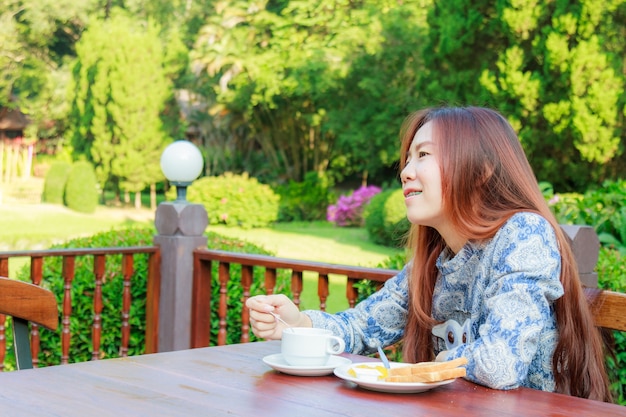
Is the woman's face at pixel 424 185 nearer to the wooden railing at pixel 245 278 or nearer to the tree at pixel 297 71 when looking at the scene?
the wooden railing at pixel 245 278

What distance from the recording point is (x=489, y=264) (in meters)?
1.67

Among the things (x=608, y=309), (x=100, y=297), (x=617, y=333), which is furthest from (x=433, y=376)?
(x=100, y=297)

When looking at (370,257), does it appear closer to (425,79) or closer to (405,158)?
(425,79)

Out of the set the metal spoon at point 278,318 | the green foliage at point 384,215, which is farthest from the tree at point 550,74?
the metal spoon at point 278,318

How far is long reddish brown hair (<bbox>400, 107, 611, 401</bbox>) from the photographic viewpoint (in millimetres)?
1671

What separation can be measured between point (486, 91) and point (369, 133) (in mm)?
4458

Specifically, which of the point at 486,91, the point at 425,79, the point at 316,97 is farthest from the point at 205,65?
the point at 486,91

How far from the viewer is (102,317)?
15.1 ft

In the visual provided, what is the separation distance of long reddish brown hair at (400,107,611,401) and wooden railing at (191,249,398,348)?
51.8 inches

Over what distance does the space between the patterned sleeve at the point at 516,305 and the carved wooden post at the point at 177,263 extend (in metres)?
2.70

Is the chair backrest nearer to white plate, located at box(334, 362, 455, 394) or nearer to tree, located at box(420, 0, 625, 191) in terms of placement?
white plate, located at box(334, 362, 455, 394)

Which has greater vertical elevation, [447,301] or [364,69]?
[364,69]

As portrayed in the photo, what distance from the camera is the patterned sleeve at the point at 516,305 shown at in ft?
4.74

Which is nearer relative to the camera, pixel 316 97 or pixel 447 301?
pixel 447 301
